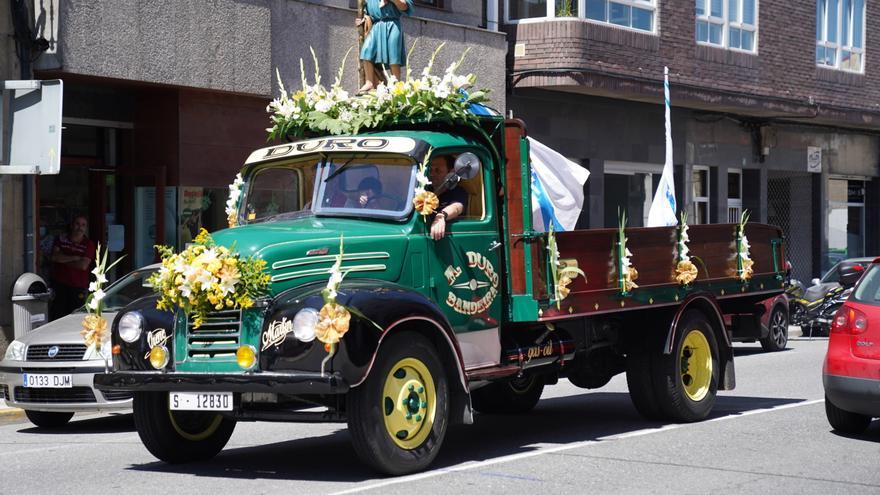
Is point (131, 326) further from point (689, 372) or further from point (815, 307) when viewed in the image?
point (815, 307)

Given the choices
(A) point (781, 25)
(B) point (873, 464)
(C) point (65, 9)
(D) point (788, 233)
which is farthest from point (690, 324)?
(D) point (788, 233)

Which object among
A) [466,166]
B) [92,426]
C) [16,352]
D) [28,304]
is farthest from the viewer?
[28,304]

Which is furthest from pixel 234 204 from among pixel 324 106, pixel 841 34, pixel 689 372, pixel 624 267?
pixel 841 34

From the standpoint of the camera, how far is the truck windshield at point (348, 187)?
31.2ft

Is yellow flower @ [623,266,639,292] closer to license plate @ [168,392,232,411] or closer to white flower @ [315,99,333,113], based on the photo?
white flower @ [315,99,333,113]

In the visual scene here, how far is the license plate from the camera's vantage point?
27.5ft

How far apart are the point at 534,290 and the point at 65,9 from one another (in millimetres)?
9350

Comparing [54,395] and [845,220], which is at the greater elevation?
[845,220]

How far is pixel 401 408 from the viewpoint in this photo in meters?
8.59

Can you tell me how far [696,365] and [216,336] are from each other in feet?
16.3

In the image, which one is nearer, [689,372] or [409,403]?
[409,403]

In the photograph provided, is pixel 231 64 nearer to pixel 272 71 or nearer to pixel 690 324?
pixel 272 71

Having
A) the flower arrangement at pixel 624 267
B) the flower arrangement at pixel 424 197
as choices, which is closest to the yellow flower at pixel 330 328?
the flower arrangement at pixel 424 197

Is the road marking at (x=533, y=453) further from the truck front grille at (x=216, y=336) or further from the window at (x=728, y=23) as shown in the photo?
the window at (x=728, y=23)
